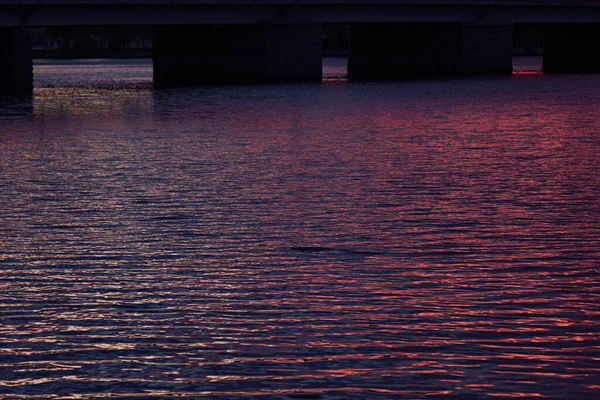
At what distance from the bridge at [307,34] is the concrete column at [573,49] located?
0.37 ft

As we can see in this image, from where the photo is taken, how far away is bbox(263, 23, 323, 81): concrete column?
101812mm

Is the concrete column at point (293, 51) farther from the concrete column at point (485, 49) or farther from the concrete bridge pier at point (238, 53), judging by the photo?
the concrete column at point (485, 49)

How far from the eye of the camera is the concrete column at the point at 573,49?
435 ft

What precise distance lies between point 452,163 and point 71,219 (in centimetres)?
1186

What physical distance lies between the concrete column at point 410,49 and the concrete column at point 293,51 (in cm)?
1074

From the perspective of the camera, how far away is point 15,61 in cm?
9081

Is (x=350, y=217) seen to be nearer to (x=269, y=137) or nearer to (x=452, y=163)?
(x=452, y=163)

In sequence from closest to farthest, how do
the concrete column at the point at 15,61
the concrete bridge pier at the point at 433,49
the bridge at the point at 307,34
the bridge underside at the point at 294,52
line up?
the concrete column at the point at 15,61
the bridge at the point at 307,34
the bridge underside at the point at 294,52
the concrete bridge pier at the point at 433,49

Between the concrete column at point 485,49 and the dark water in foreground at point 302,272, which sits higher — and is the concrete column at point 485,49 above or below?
above

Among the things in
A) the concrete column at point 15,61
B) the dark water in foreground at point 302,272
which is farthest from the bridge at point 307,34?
the dark water in foreground at point 302,272

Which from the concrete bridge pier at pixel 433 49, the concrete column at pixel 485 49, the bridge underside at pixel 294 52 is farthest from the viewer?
the concrete bridge pier at pixel 433 49

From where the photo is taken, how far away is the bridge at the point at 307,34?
8969 cm

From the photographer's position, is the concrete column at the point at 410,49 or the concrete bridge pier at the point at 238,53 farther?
the concrete column at the point at 410,49

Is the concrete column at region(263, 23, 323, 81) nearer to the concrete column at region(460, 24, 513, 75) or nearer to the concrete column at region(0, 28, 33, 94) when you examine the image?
the concrete column at region(460, 24, 513, 75)
